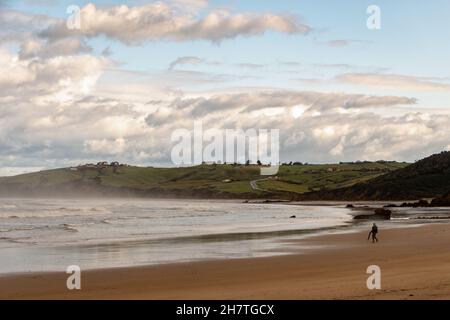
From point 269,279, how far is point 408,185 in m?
128

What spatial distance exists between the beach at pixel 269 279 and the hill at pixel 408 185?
4379 inches

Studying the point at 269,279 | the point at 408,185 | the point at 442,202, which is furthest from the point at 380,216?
the point at 408,185

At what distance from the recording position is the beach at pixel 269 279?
56.4 feet

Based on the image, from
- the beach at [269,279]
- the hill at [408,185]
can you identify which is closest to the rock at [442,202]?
the hill at [408,185]

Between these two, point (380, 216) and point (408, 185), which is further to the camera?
point (408, 185)

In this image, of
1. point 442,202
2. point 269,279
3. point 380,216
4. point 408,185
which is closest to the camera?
point 269,279

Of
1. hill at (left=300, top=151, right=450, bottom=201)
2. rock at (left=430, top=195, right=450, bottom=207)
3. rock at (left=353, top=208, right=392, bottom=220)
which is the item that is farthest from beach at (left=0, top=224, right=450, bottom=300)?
hill at (left=300, top=151, right=450, bottom=201)

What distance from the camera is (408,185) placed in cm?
14288

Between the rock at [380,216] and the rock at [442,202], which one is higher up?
the rock at [442,202]

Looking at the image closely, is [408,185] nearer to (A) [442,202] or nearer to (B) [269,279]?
(A) [442,202]

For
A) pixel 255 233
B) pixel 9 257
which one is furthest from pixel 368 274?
pixel 255 233

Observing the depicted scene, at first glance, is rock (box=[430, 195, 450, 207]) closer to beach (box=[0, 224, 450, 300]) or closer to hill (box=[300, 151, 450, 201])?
hill (box=[300, 151, 450, 201])

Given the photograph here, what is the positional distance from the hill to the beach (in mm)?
111220

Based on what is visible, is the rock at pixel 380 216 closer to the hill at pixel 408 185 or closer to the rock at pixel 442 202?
the rock at pixel 442 202
